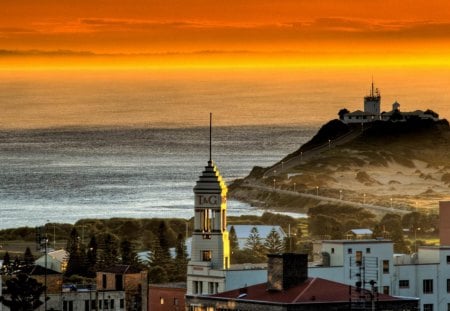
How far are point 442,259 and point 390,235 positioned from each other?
61389 mm

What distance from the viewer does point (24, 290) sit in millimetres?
128500

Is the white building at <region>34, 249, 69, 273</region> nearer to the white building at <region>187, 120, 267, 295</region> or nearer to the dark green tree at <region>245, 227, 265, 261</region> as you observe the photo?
the dark green tree at <region>245, 227, 265, 261</region>

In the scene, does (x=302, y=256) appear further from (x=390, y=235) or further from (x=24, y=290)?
(x=390, y=235)

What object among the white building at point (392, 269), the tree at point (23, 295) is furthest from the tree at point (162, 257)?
the tree at point (23, 295)

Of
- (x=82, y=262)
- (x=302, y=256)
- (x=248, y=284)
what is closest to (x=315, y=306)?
(x=302, y=256)

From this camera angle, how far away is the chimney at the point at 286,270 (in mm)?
107500

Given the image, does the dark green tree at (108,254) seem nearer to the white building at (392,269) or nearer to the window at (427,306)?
the white building at (392,269)

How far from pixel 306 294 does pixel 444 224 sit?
53.1 m

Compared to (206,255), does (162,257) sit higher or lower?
higher

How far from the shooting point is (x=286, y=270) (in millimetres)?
107625

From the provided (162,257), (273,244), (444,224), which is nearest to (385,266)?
(444,224)

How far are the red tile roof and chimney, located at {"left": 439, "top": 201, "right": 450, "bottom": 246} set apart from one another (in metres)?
46.1

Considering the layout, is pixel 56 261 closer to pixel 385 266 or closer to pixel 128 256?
pixel 128 256

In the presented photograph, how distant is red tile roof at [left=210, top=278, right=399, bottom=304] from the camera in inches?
4161
